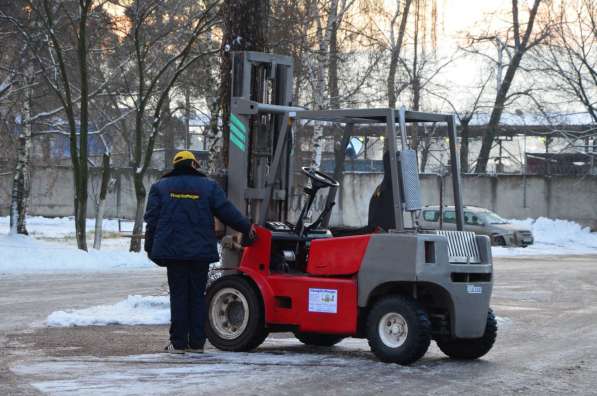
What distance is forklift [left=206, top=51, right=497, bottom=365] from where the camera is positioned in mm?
10336

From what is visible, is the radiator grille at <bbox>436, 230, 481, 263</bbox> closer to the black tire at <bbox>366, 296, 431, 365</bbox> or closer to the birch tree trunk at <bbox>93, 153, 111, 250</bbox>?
the black tire at <bbox>366, 296, 431, 365</bbox>

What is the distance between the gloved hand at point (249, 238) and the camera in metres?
10.8

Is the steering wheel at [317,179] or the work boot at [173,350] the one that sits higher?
the steering wheel at [317,179]

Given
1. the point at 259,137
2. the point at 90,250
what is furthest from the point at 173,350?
the point at 90,250

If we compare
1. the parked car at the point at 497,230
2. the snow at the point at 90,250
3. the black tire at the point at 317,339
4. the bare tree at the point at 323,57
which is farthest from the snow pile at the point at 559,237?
the black tire at the point at 317,339

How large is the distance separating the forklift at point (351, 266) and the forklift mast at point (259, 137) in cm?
2

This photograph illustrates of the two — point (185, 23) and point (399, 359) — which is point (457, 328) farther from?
point (185, 23)

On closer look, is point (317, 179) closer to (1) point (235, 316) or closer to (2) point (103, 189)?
(1) point (235, 316)

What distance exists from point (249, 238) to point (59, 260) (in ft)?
53.1

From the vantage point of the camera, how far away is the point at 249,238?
10844mm

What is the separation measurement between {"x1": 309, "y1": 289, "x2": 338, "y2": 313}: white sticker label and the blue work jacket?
0.98 m

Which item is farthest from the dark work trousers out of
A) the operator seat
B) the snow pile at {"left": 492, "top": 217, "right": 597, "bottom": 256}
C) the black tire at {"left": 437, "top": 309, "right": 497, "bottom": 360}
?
the snow pile at {"left": 492, "top": 217, "right": 597, "bottom": 256}

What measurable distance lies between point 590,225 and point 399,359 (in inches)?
1532

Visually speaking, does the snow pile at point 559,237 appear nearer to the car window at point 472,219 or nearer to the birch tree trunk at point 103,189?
the car window at point 472,219
